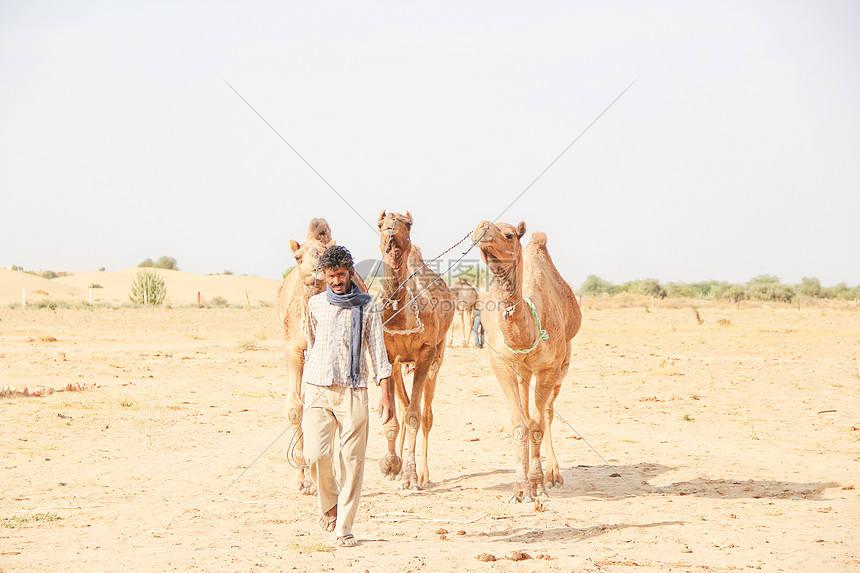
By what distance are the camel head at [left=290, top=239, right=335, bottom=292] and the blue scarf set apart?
0.80m

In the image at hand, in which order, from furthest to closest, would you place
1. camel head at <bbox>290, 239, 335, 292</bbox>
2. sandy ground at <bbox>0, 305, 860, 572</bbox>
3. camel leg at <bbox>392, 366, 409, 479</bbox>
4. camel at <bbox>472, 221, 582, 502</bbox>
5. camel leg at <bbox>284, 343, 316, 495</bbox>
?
camel leg at <bbox>392, 366, 409, 479</bbox>, camel leg at <bbox>284, 343, 316, 495</bbox>, camel at <bbox>472, 221, 582, 502</bbox>, camel head at <bbox>290, 239, 335, 292</bbox>, sandy ground at <bbox>0, 305, 860, 572</bbox>

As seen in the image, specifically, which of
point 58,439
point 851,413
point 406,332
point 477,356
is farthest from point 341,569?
point 477,356

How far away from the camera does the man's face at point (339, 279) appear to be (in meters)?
6.28

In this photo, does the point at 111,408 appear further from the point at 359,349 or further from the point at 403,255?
the point at 359,349

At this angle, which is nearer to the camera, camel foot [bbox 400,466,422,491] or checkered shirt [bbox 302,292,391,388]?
checkered shirt [bbox 302,292,391,388]

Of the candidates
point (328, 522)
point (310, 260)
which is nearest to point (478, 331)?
point (310, 260)

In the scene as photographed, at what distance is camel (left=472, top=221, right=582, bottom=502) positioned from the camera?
303 inches

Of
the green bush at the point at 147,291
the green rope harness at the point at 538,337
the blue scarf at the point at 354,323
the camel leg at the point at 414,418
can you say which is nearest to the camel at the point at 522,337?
the green rope harness at the point at 538,337

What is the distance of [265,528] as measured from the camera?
698 cm

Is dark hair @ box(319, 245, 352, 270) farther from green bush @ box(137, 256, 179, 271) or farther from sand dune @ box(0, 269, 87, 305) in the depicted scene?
green bush @ box(137, 256, 179, 271)

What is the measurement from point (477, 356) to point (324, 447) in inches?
685

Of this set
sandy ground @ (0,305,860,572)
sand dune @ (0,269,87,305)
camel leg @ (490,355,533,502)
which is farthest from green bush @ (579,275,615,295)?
camel leg @ (490,355,533,502)

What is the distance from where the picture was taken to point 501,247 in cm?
760

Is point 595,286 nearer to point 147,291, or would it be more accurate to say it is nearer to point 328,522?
point 147,291
